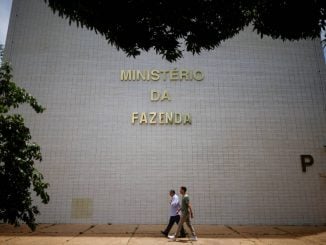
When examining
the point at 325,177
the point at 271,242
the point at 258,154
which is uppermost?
the point at 258,154

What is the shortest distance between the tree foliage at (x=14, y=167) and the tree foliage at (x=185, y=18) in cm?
359

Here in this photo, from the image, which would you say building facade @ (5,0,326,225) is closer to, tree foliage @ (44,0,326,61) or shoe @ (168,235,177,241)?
shoe @ (168,235,177,241)

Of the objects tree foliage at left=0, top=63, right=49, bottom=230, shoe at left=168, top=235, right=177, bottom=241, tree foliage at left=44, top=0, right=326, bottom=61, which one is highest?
tree foliage at left=44, top=0, right=326, bottom=61

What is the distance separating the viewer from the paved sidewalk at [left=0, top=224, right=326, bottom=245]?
767 centimetres

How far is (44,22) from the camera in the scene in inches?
512

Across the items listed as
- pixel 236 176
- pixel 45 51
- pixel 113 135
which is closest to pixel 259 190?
pixel 236 176

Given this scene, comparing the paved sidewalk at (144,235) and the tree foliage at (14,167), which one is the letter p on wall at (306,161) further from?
the tree foliage at (14,167)

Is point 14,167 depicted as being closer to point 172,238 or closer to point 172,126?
point 172,238

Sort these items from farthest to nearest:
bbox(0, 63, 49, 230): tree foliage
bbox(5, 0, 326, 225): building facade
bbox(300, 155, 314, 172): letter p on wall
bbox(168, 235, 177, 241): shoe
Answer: bbox(300, 155, 314, 172): letter p on wall → bbox(5, 0, 326, 225): building facade → bbox(168, 235, 177, 241): shoe → bbox(0, 63, 49, 230): tree foliage

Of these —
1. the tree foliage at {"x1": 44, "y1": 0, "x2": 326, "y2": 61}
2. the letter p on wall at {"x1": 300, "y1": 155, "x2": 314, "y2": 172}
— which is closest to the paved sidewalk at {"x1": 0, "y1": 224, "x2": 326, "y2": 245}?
the letter p on wall at {"x1": 300, "y1": 155, "x2": 314, "y2": 172}

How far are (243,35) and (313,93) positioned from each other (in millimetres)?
3923

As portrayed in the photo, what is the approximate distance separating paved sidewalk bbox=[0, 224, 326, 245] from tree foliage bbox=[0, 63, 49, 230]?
6.42 feet

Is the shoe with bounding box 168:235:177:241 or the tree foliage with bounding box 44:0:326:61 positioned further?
the shoe with bounding box 168:235:177:241

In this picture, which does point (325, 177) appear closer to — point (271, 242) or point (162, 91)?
point (271, 242)
